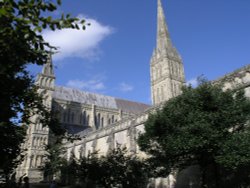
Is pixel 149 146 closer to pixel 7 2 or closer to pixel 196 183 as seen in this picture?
pixel 196 183

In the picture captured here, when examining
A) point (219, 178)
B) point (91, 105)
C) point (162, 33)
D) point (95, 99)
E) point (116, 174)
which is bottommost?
point (219, 178)

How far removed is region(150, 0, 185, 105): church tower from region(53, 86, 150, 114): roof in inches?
338

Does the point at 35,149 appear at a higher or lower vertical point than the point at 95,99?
lower

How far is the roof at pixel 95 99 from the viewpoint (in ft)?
217

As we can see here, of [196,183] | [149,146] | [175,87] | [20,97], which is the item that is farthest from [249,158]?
[175,87]

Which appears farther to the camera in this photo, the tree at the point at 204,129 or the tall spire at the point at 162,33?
the tall spire at the point at 162,33

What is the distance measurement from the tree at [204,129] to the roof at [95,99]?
4907 cm

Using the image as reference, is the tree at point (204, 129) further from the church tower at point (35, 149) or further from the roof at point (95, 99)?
the roof at point (95, 99)

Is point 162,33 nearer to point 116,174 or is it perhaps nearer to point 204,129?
point 116,174

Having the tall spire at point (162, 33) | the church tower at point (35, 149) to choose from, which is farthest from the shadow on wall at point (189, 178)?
the tall spire at point (162, 33)

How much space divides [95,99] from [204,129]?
58805 mm

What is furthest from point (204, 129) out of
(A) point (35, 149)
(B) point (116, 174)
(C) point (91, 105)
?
(C) point (91, 105)

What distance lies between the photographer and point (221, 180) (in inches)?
736

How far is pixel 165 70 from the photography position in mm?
62938
